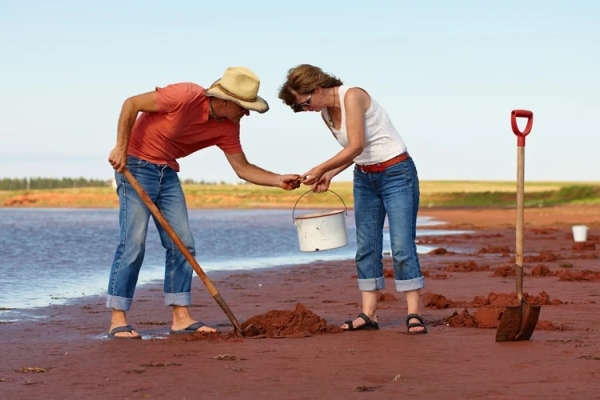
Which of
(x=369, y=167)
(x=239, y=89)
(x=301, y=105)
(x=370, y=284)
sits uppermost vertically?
(x=239, y=89)

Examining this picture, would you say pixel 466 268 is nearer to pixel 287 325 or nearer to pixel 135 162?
pixel 287 325

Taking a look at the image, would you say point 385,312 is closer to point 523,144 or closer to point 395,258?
point 395,258

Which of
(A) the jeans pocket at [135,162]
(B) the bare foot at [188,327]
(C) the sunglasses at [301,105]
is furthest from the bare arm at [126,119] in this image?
(B) the bare foot at [188,327]

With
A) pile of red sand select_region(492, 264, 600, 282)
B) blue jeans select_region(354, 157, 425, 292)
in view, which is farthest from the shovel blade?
pile of red sand select_region(492, 264, 600, 282)

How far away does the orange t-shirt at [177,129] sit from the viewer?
269 inches

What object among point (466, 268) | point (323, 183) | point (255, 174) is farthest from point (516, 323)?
point (466, 268)

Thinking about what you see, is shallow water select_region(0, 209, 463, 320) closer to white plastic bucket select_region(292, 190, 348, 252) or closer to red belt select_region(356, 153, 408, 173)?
white plastic bucket select_region(292, 190, 348, 252)

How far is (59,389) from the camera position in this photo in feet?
16.2

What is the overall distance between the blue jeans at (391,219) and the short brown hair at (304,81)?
0.74 meters

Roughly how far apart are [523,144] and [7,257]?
39.6ft

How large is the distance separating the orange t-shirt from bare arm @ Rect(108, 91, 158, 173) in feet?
0.23

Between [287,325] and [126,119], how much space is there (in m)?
1.85

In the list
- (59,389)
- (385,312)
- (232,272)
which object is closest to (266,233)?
(232,272)

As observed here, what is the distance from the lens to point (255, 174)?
744 centimetres
